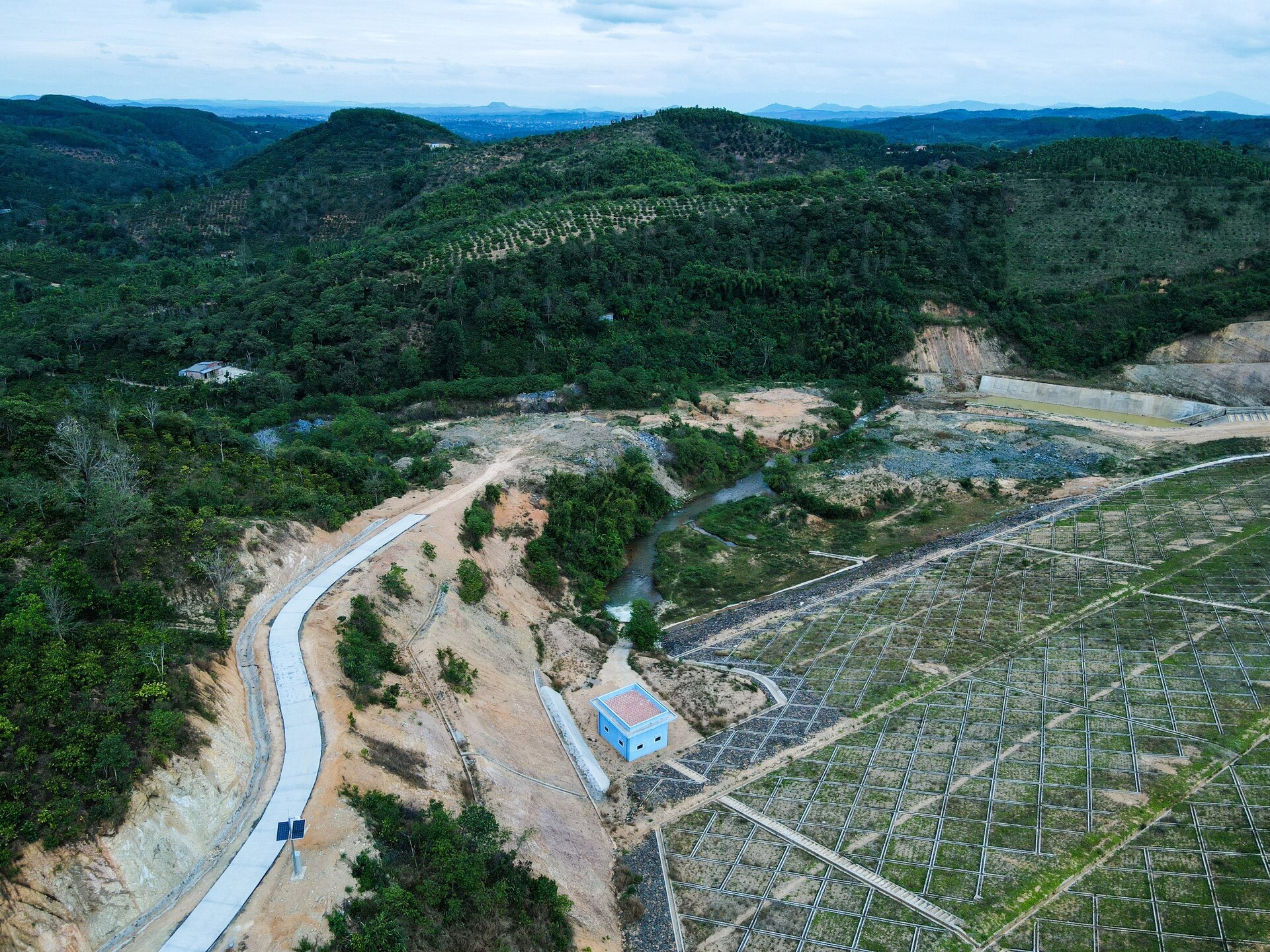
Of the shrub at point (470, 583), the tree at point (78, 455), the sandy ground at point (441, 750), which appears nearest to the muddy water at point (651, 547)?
the sandy ground at point (441, 750)

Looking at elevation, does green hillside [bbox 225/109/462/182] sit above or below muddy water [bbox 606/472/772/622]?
above

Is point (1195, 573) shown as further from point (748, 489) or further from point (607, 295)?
point (607, 295)

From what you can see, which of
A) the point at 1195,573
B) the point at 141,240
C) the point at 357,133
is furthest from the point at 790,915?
the point at 357,133

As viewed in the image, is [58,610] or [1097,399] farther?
[1097,399]

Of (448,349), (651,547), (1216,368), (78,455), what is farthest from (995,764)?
(1216,368)

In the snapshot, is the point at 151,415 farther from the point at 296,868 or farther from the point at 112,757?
the point at 296,868

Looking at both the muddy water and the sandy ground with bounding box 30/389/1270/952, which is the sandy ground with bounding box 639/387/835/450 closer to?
the muddy water

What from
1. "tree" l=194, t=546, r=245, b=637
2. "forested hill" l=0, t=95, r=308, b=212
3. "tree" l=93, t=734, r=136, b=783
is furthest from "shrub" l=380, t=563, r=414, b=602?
"forested hill" l=0, t=95, r=308, b=212
